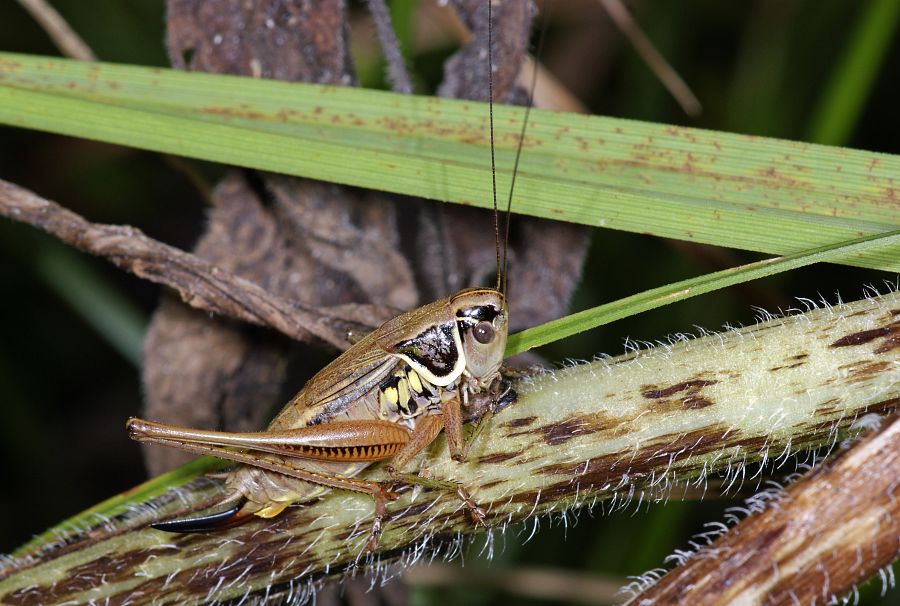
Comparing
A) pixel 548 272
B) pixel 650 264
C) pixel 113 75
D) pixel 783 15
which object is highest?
pixel 783 15

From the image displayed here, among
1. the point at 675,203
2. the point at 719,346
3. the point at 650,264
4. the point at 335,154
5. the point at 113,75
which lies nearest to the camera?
the point at 719,346

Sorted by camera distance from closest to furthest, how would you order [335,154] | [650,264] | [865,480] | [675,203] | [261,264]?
[865,480] → [675,203] → [335,154] → [261,264] → [650,264]

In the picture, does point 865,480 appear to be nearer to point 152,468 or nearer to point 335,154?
point 335,154

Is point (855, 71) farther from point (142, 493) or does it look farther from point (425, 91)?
point (142, 493)

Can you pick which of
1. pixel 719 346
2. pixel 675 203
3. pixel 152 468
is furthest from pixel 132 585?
pixel 675 203

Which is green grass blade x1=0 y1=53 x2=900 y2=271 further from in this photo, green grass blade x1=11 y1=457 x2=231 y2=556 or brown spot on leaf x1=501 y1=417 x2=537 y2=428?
green grass blade x1=11 y1=457 x2=231 y2=556

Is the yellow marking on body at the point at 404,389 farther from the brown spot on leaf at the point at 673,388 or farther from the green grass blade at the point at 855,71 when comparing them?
the green grass blade at the point at 855,71

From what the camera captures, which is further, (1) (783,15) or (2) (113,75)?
(1) (783,15)
